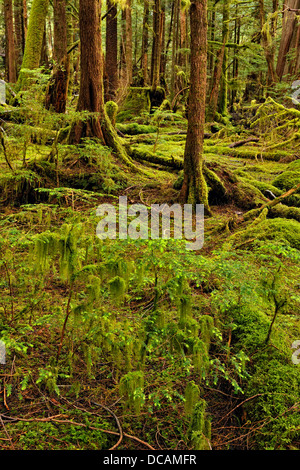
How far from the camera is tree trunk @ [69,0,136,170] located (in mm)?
8125

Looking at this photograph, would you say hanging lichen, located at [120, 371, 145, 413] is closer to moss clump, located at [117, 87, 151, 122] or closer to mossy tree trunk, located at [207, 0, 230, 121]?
moss clump, located at [117, 87, 151, 122]

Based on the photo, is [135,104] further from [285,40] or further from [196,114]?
[196,114]

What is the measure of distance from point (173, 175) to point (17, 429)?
7.92m

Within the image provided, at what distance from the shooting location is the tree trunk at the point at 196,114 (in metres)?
6.89

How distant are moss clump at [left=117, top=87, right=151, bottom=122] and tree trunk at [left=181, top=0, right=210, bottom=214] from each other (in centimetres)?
1198

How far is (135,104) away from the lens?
759 inches

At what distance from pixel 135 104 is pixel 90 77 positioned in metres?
11.5

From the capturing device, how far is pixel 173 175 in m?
9.81

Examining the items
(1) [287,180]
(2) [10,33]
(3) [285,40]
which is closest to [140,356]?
(1) [287,180]

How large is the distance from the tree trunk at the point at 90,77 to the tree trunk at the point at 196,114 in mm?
2173

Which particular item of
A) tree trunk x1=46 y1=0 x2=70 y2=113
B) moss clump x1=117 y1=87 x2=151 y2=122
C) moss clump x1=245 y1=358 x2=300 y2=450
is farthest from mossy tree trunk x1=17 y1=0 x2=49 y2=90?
moss clump x1=245 y1=358 x2=300 y2=450

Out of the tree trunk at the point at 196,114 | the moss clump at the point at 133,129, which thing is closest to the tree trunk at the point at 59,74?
the tree trunk at the point at 196,114

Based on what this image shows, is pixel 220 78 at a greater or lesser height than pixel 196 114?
greater
